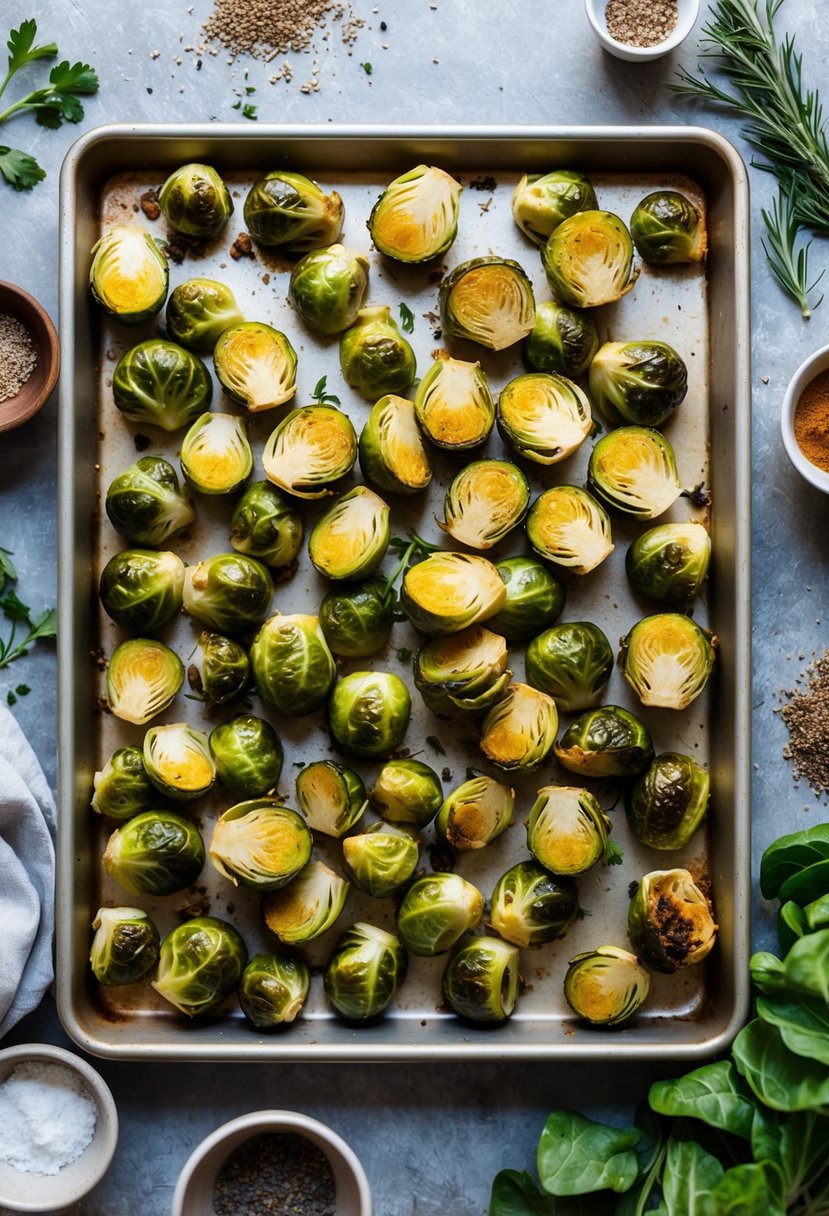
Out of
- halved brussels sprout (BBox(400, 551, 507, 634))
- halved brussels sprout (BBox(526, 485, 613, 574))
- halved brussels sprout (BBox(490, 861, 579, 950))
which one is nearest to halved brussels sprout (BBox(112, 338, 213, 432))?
halved brussels sprout (BBox(400, 551, 507, 634))

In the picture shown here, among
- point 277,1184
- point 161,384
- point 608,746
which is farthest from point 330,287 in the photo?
point 277,1184

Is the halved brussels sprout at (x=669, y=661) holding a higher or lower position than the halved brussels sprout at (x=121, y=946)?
higher

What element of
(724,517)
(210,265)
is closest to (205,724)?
(210,265)

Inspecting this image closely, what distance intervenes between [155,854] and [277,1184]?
86cm

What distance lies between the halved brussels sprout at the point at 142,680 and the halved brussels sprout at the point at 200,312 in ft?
2.45

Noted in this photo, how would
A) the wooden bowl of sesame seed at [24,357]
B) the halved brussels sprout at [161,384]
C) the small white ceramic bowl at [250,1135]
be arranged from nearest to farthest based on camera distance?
1. the small white ceramic bowl at [250,1135]
2. the halved brussels sprout at [161,384]
3. the wooden bowl of sesame seed at [24,357]

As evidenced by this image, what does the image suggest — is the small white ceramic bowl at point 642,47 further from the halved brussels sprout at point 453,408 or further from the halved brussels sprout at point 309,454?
the halved brussels sprout at point 309,454

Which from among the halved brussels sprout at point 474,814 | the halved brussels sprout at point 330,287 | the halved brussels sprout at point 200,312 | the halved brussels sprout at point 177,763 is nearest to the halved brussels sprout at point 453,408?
the halved brussels sprout at point 330,287

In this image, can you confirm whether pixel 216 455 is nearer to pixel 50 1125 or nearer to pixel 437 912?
pixel 437 912

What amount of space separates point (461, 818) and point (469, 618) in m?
0.48

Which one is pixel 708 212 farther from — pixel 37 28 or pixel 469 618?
pixel 37 28

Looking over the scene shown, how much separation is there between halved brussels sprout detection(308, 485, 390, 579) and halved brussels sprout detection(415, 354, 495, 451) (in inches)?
8.6

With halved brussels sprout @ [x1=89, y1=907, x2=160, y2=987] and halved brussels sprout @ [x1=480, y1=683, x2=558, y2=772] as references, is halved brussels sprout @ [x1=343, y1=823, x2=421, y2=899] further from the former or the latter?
halved brussels sprout @ [x1=89, y1=907, x2=160, y2=987]

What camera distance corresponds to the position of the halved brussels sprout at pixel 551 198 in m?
2.95
